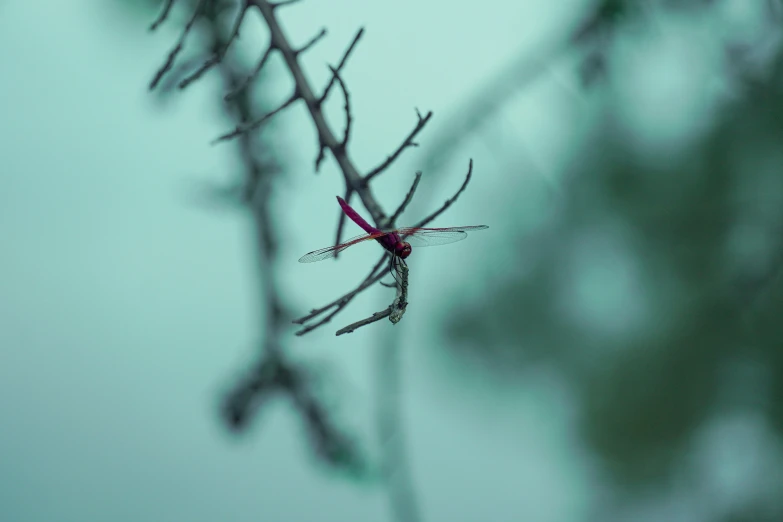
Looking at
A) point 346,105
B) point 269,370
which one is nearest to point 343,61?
point 346,105

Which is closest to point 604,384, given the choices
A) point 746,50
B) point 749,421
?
point 749,421

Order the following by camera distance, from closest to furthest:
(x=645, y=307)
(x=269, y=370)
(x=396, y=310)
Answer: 1. (x=396, y=310)
2. (x=269, y=370)
3. (x=645, y=307)

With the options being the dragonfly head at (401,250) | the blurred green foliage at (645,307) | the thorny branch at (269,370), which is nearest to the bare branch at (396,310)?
the dragonfly head at (401,250)

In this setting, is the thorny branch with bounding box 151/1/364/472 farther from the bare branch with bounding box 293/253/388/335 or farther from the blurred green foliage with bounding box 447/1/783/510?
the blurred green foliage with bounding box 447/1/783/510

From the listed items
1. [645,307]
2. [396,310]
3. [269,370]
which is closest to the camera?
[396,310]


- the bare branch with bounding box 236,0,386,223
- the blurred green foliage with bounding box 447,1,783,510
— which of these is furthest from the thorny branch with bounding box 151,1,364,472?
the blurred green foliage with bounding box 447,1,783,510

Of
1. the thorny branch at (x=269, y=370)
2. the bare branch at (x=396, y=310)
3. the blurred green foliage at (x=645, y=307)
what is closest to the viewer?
the bare branch at (x=396, y=310)

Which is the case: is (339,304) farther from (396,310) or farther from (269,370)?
(269,370)

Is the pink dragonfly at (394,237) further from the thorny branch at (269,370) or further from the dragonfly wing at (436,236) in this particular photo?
the thorny branch at (269,370)

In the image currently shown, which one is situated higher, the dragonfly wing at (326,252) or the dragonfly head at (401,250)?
the dragonfly wing at (326,252)
